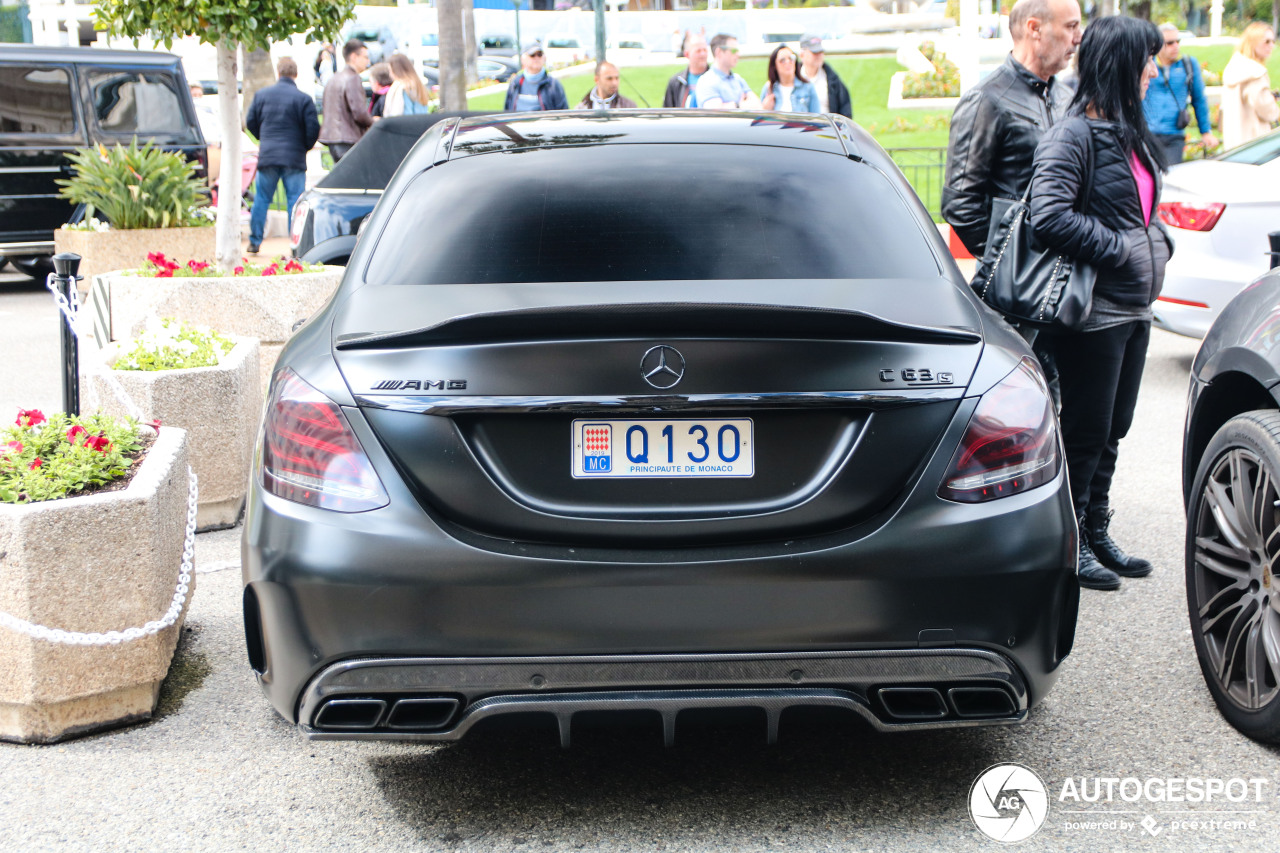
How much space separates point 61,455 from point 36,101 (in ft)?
37.9

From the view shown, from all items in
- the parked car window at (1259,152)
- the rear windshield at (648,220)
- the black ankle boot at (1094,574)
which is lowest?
the black ankle boot at (1094,574)

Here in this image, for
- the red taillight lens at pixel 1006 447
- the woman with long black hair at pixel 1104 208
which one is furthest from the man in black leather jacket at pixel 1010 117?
the red taillight lens at pixel 1006 447

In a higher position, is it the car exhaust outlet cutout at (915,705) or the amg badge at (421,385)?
the amg badge at (421,385)

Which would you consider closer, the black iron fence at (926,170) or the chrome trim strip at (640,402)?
the chrome trim strip at (640,402)

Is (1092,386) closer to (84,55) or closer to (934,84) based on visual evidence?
(84,55)

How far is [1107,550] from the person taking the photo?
4.87m

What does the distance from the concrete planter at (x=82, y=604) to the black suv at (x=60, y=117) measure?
10637 millimetres

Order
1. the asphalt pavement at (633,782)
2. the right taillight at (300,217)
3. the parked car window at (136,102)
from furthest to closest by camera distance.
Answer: the parked car window at (136,102) → the right taillight at (300,217) → the asphalt pavement at (633,782)

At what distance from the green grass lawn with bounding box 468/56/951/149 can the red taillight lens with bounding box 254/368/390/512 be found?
972 inches

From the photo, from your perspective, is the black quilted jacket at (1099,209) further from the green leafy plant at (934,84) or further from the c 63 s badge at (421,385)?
the green leafy plant at (934,84)

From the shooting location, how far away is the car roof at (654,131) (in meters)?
3.57

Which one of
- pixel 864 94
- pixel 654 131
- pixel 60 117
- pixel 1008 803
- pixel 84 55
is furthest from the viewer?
pixel 864 94

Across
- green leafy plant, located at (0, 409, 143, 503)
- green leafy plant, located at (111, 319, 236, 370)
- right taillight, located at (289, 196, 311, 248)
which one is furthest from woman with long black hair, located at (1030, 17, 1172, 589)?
right taillight, located at (289, 196, 311, 248)

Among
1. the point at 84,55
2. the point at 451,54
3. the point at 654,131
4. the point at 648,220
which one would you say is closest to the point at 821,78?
the point at 84,55
